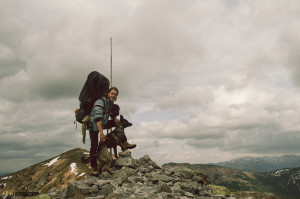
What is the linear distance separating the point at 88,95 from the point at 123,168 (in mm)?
4587

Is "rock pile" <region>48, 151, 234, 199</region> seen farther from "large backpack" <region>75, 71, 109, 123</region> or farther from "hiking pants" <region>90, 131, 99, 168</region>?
"large backpack" <region>75, 71, 109, 123</region>

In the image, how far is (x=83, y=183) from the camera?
32.1ft

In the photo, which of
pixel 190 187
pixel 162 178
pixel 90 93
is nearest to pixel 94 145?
pixel 90 93

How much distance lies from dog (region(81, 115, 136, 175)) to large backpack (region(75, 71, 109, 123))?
2.04m

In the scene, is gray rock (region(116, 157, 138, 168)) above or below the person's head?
below

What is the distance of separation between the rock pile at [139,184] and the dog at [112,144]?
49cm

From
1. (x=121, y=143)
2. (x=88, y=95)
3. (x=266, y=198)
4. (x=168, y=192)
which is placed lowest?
(x=266, y=198)

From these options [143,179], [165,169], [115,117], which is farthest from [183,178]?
[115,117]

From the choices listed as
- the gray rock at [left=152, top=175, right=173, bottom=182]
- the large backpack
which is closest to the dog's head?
the large backpack

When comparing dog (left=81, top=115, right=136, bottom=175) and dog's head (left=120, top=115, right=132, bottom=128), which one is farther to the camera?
dog's head (left=120, top=115, right=132, bottom=128)

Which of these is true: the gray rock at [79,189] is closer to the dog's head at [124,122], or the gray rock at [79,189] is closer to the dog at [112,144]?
the dog at [112,144]

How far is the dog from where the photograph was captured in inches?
464

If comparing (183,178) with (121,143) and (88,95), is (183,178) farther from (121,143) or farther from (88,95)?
(88,95)

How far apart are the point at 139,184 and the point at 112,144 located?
335 cm
